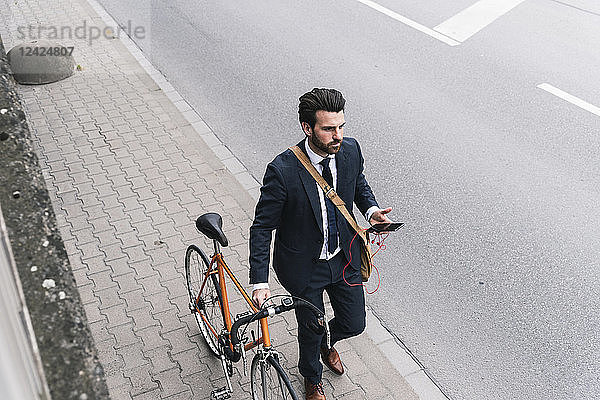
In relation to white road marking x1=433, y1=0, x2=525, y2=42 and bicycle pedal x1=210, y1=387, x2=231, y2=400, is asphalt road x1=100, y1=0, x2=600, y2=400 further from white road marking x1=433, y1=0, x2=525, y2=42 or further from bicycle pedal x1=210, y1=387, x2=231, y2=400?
bicycle pedal x1=210, y1=387, x2=231, y2=400

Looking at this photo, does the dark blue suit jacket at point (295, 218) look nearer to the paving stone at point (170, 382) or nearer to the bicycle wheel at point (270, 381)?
the bicycle wheel at point (270, 381)

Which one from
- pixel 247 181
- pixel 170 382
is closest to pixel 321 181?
pixel 170 382

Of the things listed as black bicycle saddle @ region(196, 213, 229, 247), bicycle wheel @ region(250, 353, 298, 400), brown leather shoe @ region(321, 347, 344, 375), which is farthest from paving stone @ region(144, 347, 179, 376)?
black bicycle saddle @ region(196, 213, 229, 247)

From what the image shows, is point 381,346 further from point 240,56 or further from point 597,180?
point 240,56

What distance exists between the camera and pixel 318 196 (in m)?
4.11

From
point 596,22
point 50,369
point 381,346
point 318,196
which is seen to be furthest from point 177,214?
point 596,22

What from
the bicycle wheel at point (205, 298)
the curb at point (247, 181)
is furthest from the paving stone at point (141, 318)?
the curb at point (247, 181)

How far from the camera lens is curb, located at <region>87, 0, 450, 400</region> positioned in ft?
16.6

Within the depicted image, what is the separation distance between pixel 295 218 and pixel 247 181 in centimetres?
339

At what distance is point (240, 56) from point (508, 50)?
3.96m

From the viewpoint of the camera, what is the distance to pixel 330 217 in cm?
420

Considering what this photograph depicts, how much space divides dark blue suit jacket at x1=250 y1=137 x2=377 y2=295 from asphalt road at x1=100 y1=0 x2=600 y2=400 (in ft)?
5.11

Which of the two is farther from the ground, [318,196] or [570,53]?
[318,196]

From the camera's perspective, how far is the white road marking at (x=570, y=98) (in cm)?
881
